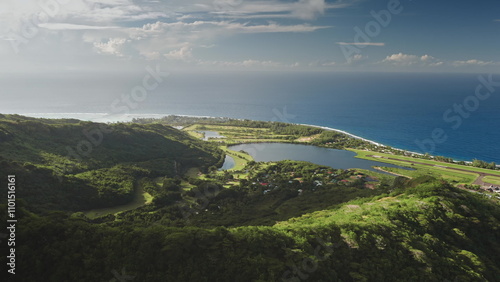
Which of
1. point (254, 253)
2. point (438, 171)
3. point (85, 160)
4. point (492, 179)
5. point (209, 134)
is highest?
point (209, 134)

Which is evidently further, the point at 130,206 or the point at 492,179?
the point at 492,179

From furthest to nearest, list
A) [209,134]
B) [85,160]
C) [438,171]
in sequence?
[209,134] < [438,171] < [85,160]

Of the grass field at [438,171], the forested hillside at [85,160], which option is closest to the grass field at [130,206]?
the forested hillside at [85,160]

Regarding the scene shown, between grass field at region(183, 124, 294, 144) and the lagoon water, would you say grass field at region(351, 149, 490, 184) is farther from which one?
grass field at region(183, 124, 294, 144)

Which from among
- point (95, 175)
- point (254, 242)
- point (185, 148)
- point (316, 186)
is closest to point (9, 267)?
point (254, 242)

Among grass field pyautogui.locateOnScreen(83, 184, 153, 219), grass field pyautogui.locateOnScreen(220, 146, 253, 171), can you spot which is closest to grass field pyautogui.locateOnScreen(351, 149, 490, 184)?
grass field pyautogui.locateOnScreen(220, 146, 253, 171)

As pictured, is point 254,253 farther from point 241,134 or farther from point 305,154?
point 241,134

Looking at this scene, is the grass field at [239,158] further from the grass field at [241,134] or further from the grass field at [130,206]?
the grass field at [130,206]

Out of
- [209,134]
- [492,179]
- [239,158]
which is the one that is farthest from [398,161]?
[209,134]
